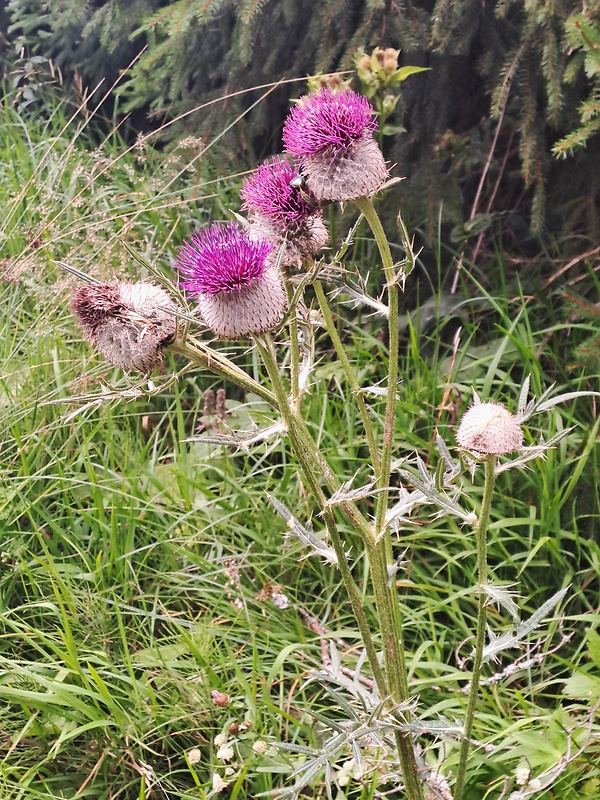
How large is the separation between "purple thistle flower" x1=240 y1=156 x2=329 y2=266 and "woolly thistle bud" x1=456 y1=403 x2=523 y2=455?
54 cm

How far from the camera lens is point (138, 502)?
9.47ft

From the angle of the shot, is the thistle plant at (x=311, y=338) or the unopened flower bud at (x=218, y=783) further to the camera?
the unopened flower bud at (x=218, y=783)

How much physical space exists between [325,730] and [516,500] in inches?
40.5

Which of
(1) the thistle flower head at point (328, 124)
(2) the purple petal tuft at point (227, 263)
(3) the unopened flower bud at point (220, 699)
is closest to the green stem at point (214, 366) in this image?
(2) the purple petal tuft at point (227, 263)

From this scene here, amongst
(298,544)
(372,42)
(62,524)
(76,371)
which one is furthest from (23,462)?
(372,42)

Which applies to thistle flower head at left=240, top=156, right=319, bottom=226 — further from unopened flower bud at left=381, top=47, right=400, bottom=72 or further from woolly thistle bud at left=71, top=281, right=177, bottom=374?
unopened flower bud at left=381, top=47, right=400, bottom=72

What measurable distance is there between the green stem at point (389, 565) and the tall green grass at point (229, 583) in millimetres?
205

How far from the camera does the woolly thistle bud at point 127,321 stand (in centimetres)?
158

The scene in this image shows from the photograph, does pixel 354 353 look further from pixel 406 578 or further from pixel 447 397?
pixel 406 578

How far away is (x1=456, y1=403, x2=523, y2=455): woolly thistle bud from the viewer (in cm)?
151

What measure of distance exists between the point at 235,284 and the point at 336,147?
374 millimetres

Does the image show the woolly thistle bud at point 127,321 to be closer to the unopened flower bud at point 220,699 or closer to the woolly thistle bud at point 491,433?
the woolly thistle bud at point 491,433

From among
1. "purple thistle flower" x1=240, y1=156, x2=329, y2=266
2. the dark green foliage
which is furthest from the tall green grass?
"purple thistle flower" x1=240, y1=156, x2=329, y2=266

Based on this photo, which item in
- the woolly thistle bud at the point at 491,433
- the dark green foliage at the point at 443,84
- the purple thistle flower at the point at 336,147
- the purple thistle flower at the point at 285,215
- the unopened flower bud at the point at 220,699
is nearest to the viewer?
the woolly thistle bud at the point at 491,433
